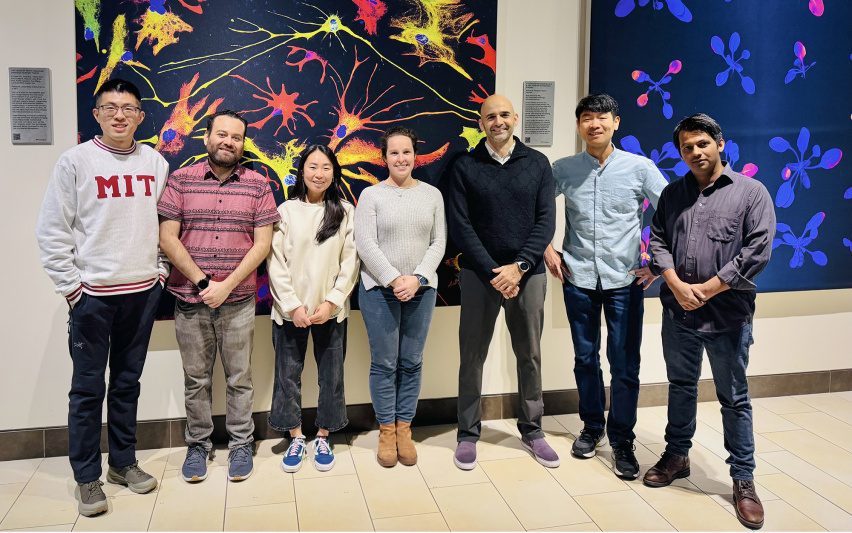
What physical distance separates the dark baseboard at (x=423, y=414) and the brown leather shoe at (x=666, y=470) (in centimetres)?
81

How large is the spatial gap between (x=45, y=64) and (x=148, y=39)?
0.46 metres

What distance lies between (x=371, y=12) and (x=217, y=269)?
146cm

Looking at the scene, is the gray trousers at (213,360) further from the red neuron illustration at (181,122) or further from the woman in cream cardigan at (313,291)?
the red neuron illustration at (181,122)

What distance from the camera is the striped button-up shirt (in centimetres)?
274

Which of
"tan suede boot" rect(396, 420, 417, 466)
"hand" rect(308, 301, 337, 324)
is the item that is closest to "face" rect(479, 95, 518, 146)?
"hand" rect(308, 301, 337, 324)

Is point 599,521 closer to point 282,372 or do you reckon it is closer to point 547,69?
point 282,372

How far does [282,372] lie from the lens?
117 inches

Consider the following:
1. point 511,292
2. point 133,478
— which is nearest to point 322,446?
point 133,478

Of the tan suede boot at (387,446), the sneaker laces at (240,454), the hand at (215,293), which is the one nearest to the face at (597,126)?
the tan suede boot at (387,446)

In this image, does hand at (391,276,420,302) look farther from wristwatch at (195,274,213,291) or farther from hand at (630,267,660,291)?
hand at (630,267,660,291)

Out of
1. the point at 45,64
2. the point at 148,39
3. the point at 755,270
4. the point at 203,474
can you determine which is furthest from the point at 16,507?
the point at 755,270

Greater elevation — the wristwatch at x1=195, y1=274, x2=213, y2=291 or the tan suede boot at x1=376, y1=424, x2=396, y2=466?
the wristwatch at x1=195, y1=274, x2=213, y2=291

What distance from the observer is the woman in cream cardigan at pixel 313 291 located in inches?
114

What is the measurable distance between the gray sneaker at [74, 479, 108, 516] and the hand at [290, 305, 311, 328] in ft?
3.33
